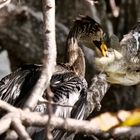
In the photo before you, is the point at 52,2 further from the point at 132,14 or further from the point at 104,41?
the point at 132,14

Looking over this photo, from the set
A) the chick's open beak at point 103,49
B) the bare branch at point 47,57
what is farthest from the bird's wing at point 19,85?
the bare branch at point 47,57

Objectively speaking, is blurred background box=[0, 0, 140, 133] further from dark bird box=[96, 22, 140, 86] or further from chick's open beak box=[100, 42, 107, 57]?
dark bird box=[96, 22, 140, 86]

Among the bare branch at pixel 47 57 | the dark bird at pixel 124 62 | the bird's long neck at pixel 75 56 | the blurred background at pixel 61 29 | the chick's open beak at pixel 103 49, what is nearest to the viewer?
the bare branch at pixel 47 57

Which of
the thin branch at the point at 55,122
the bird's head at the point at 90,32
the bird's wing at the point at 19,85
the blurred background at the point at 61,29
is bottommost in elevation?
the blurred background at the point at 61,29

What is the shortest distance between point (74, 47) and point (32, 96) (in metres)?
1.47

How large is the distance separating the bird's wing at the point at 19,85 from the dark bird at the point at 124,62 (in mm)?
306

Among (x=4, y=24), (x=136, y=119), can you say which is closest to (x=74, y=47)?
(x=4, y=24)

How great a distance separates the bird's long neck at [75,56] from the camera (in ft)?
9.35

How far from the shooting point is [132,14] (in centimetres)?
438

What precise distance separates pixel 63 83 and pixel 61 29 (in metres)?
1.59

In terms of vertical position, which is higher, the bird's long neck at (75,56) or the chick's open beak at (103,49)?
the chick's open beak at (103,49)

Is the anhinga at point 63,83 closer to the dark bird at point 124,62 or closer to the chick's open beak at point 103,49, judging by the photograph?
the chick's open beak at point 103,49

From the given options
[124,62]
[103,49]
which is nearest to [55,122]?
[124,62]

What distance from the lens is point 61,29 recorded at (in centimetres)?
397
